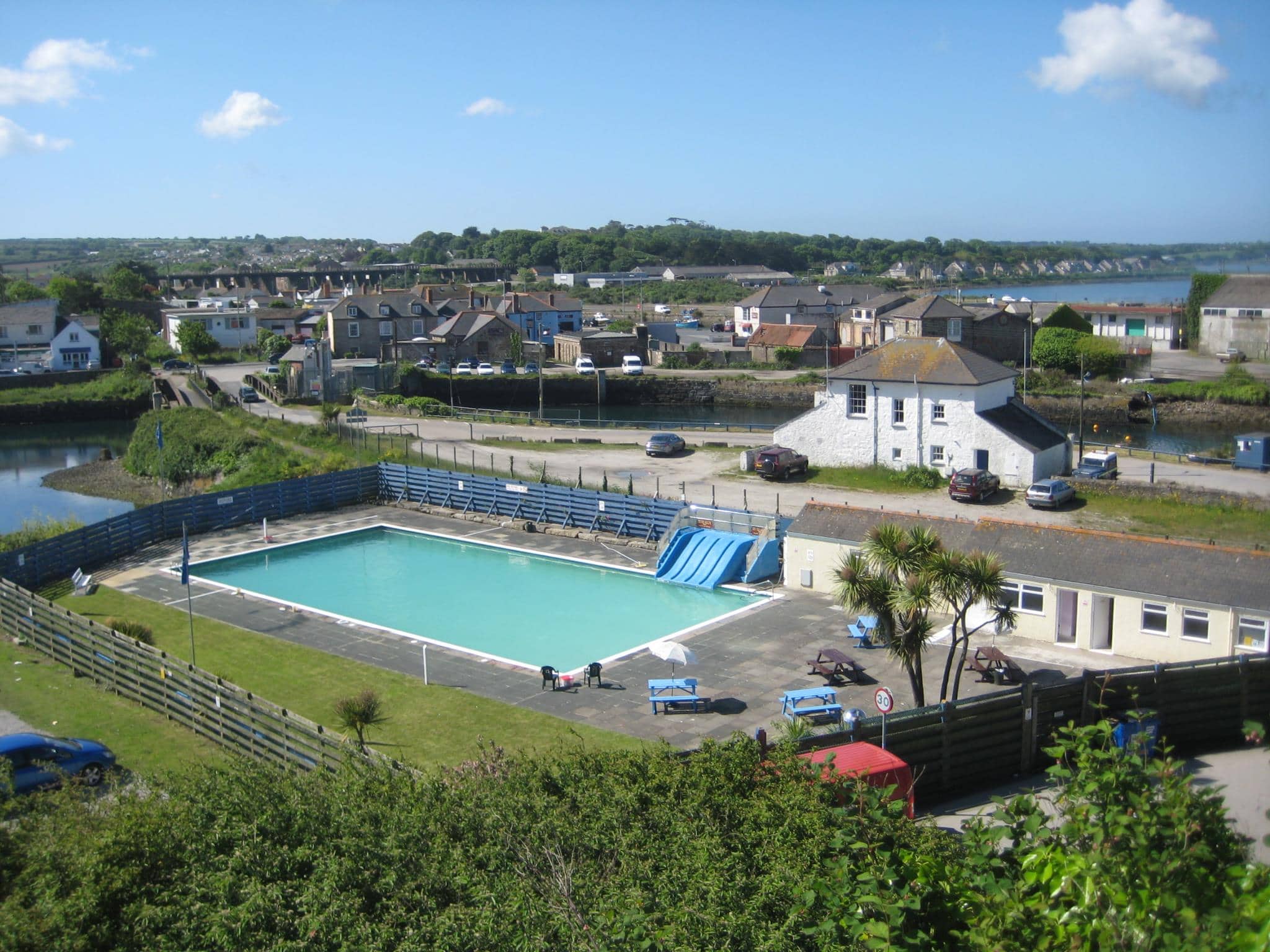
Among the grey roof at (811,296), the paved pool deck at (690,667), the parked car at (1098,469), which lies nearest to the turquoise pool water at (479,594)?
the paved pool deck at (690,667)

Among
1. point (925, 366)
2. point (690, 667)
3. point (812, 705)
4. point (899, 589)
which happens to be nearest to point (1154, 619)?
point (899, 589)

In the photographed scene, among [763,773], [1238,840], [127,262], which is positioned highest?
[127,262]

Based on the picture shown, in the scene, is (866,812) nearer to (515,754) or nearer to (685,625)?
(515,754)

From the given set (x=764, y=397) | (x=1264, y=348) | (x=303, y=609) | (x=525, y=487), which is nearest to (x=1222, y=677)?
(x=303, y=609)

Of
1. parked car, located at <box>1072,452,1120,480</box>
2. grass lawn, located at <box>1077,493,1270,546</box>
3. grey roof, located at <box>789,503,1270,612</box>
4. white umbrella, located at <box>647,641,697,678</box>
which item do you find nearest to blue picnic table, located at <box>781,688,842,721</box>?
white umbrella, located at <box>647,641,697,678</box>

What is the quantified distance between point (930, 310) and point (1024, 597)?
155 ft

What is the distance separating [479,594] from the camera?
87.0 feet

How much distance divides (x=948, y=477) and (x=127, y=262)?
14431 cm

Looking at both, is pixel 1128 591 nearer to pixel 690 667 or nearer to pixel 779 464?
pixel 690 667

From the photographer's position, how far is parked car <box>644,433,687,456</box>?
41062mm

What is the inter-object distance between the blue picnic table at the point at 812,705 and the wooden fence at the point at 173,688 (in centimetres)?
680

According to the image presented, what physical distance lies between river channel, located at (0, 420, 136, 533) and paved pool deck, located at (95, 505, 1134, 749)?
17.4 metres

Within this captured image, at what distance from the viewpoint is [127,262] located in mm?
151750

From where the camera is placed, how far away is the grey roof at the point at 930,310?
65562 millimetres
